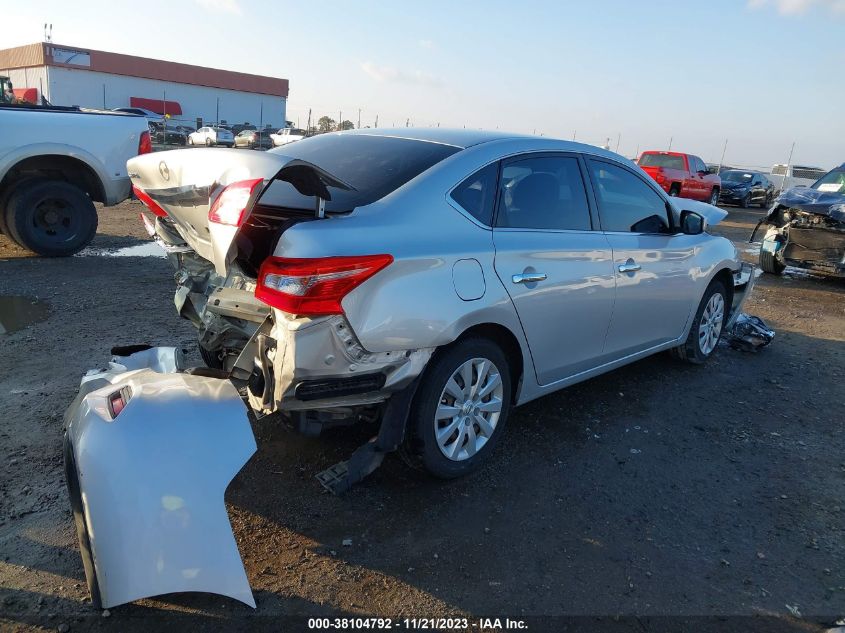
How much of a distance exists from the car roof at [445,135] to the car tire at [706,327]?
241cm

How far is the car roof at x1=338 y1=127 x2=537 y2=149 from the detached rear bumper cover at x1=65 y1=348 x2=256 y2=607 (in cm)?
192

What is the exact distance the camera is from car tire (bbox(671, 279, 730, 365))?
5211 millimetres

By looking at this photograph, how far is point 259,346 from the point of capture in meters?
2.84

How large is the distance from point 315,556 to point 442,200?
5.69 feet

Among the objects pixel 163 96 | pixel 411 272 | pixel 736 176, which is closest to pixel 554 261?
pixel 411 272

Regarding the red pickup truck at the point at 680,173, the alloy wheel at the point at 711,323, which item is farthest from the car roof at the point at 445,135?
the red pickup truck at the point at 680,173

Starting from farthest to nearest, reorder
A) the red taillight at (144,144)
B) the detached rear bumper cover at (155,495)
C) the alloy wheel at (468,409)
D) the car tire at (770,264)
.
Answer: the car tire at (770,264)
the red taillight at (144,144)
the alloy wheel at (468,409)
the detached rear bumper cover at (155,495)

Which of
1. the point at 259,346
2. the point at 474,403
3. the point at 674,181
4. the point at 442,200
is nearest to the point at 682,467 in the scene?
the point at 474,403

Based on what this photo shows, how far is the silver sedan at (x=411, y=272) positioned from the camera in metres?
2.68

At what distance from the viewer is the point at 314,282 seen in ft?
8.61

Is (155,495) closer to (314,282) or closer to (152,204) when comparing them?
(314,282)

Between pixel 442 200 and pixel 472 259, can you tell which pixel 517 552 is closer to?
pixel 472 259

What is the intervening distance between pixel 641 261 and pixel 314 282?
252 centimetres

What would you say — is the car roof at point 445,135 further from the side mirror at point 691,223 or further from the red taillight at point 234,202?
the side mirror at point 691,223
